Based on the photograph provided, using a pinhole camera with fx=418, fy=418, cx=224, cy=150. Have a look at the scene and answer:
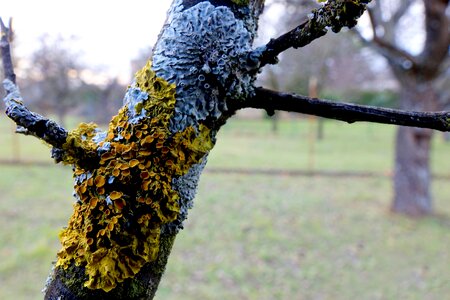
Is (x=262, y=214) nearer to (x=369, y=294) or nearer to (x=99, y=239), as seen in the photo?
(x=369, y=294)


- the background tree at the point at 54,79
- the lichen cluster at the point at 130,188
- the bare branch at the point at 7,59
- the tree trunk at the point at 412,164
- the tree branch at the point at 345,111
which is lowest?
the lichen cluster at the point at 130,188

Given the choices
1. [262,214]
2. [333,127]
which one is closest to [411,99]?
[262,214]

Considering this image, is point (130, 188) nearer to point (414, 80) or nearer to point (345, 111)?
point (345, 111)

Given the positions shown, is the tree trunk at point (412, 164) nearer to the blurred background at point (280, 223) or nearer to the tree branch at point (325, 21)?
the blurred background at point (280, 223)

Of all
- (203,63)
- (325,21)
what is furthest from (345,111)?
(203,63)

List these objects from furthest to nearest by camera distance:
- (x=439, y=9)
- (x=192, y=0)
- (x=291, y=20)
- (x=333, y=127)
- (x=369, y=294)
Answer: (x=333, y=127)
(x=291, y=20)
(x=439, y=9)
(x=369, y=294)
(x=192, y=0)

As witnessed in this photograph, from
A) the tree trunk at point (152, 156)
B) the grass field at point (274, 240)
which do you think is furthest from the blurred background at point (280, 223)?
the tree trunk at point (152, 156)

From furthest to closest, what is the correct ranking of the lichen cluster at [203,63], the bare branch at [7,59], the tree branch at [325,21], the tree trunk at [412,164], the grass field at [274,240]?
1. the tree trunk at [412,164]
2. the grass field at [274,240]
3. the bare branch at [7,59]
4. the lichen cluster at [203,63]
5. the tree branch at [325,21]
